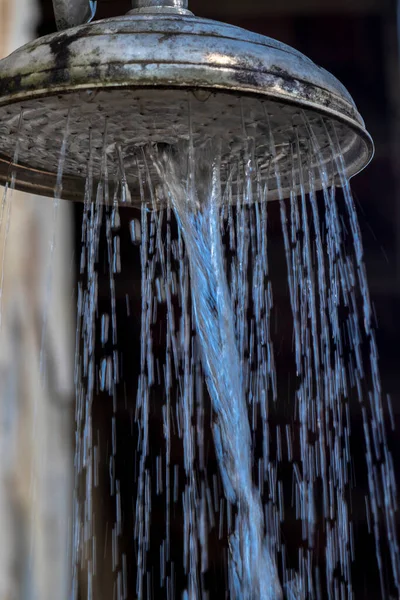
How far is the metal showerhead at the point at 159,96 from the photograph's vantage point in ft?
1.78

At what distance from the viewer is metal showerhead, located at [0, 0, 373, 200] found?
1.78ft

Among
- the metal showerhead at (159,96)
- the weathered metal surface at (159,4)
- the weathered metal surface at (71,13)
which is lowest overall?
the metal showerhead at (159,96)

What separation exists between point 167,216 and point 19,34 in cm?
42

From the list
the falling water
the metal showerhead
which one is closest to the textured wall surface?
the falling water

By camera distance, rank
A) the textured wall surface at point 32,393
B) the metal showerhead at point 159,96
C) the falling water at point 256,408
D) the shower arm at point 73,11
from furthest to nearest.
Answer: the falling water at point 256,408, the textured wall surface at point 32,393, the shower arm at point 73,11, the metal showerhead at point 159,96

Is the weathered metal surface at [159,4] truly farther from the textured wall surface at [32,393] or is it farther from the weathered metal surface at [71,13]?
the textured wall surface at [32,393]

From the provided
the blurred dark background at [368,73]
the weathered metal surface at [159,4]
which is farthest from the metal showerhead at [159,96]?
the blurred dark background at [368,73]

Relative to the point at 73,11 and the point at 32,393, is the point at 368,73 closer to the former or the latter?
the point at 32,393

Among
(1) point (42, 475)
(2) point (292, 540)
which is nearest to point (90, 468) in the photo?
(1) point (42, 475)

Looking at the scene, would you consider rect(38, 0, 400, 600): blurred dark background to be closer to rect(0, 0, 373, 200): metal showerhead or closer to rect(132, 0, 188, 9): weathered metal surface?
rect(0, 0, 373, 200): metal showerhead

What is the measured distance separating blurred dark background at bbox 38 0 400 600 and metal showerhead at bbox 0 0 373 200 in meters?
0.91

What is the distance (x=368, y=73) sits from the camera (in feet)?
5.42

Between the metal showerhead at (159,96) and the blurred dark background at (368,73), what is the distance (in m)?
0.91

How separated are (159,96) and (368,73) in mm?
1159
